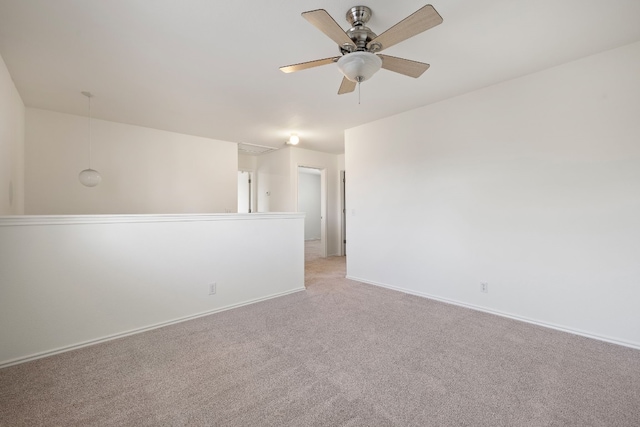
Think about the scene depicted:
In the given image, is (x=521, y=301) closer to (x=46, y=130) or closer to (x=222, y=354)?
(x=222, y=354)

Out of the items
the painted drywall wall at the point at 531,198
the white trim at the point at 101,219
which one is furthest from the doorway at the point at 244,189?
the painted drywall wall at the point at 531,198

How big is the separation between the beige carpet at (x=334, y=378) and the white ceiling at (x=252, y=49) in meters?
2.53

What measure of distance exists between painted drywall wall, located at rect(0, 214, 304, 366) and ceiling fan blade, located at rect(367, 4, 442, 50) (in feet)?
7.86

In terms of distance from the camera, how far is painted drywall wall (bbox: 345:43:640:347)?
2.32 m

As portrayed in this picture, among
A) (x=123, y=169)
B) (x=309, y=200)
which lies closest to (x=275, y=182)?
(x=123, y=169)

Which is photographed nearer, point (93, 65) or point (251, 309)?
point (93, 65)

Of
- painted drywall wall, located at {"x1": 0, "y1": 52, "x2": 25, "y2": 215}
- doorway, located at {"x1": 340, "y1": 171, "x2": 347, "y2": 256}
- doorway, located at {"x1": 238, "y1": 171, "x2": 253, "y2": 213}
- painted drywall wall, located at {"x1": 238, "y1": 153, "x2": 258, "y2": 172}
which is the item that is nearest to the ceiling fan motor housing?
painted drywall wall, located at {"x1": 0, "y1": 52, "x2": 25, "y2": 215}

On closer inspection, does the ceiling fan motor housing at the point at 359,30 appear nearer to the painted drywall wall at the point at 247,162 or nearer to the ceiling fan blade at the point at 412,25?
the ceiling fan blade at the point at 412,25

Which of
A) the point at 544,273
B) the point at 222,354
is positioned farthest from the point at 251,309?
the point at 544,273

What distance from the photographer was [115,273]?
2484mm

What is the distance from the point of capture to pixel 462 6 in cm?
183

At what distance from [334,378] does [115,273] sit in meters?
2.17

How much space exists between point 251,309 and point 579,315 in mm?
3284

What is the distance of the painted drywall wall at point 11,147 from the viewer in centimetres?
255
